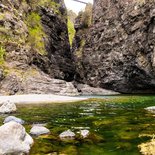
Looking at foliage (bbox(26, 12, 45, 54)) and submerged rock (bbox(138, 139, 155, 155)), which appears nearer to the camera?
submerged rock (bbox(138, 139, 155, 155))

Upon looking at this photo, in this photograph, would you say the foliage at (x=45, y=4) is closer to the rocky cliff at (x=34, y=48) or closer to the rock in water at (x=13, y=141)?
the rocky cliff at (x=34, y=48)

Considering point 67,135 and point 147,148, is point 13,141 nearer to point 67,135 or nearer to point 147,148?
point 67,135

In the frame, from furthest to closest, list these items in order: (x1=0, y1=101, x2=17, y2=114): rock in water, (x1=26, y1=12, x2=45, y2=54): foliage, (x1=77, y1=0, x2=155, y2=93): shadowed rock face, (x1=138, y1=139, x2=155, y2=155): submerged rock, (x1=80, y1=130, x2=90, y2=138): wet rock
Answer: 1. (x1=26, y1=12, x2=45, y2=54): foliage
2. (x1=77, y1=0, x2=155, y2=93): shadowed rock face
3. (x1=0, y1=101, x2=17, y2=114): rock in water
4. (x1=80, y1=130, x2=90, y2=138): wet rock
5. (x1=138, y1=139, x2=155, y2=155): submerged rock

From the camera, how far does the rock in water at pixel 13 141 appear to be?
44.4 ft

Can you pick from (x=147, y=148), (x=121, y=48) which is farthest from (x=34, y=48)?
(x=147, y=148)

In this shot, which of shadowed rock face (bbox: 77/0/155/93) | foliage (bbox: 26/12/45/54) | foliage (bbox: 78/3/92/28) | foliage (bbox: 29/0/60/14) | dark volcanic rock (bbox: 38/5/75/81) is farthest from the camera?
foliage (bbox: 78/3/92/28)

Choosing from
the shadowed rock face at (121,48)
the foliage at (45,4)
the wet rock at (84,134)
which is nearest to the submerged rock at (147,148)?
the wet rock at (84,134)

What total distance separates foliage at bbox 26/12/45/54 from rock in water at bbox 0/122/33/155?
283ft

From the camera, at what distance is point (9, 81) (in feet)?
249

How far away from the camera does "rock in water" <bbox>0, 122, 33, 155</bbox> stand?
13.5m

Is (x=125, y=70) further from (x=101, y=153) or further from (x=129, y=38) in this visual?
(x=101, y=153)

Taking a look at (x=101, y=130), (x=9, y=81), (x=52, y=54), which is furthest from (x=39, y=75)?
(x=101, y=130)

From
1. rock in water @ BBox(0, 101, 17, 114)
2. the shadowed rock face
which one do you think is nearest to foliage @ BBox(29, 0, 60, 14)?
the shadowed rock face

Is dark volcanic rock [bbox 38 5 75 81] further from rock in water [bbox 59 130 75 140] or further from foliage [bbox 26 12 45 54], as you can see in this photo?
rock in water [bbox 59 130 75 140]
